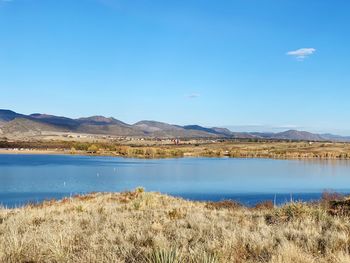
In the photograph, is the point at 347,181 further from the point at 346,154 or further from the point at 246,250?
the point at 346,154

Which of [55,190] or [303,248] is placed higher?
[303,248]

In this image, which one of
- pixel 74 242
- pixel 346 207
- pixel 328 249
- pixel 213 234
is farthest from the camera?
pixel 346 207

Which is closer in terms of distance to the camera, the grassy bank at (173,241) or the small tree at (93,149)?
the grassy bank at (173,241)

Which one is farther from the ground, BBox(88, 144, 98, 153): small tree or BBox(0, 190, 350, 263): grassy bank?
BBox(0, 190, 350, 263): grassy bank

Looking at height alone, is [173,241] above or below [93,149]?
above

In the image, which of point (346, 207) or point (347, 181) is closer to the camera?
point (346, 207)

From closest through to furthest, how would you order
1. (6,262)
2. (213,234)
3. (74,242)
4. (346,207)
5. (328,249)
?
1. (6,262)
2. (328,249)
3. (74,242)
4. (213,234)
5. (346,207)

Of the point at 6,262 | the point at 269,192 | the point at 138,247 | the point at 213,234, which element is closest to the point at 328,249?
the point at 213,234

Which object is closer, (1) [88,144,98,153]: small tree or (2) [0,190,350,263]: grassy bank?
(2) [0,190,350,263]: grassy bank

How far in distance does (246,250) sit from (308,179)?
140 ft

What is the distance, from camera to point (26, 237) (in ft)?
26.8

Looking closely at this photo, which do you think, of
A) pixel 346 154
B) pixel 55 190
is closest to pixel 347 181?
pixel 55 190

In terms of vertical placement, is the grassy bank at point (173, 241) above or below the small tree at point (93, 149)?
above

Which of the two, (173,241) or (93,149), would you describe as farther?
(93,149)
